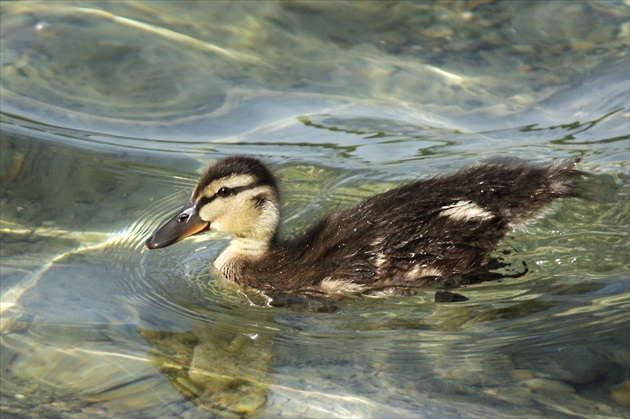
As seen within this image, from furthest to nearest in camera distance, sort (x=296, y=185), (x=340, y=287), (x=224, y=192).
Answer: (x=296, y=185) → (x=224, y=192) → (x=340, y=287)

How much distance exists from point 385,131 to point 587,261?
1974 millimetres

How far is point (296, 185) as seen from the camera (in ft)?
20.5

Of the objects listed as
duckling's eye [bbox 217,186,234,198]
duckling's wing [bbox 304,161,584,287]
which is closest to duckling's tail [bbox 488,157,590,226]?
duckling's wing [bbox 304,161,584,287]

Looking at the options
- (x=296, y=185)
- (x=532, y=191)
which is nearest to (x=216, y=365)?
(x=532, y=191)

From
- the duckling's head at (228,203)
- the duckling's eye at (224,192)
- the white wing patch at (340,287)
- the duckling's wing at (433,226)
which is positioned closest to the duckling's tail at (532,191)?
the duckling's wing at (433,226)

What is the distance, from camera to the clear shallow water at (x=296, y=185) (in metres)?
4.20

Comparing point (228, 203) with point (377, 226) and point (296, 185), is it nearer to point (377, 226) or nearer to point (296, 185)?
point (377, 226)

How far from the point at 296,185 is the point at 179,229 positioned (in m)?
1.15

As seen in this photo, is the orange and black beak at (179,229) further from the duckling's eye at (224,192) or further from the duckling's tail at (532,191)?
the duckling's tail at (532,191)

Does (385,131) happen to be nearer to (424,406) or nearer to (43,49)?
(43,49)

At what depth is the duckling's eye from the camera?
5301 mm

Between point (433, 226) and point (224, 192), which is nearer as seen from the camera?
point (433, 226)

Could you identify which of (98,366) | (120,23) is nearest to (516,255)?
(98,366)

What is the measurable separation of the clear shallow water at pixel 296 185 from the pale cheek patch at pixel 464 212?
1.21ft
